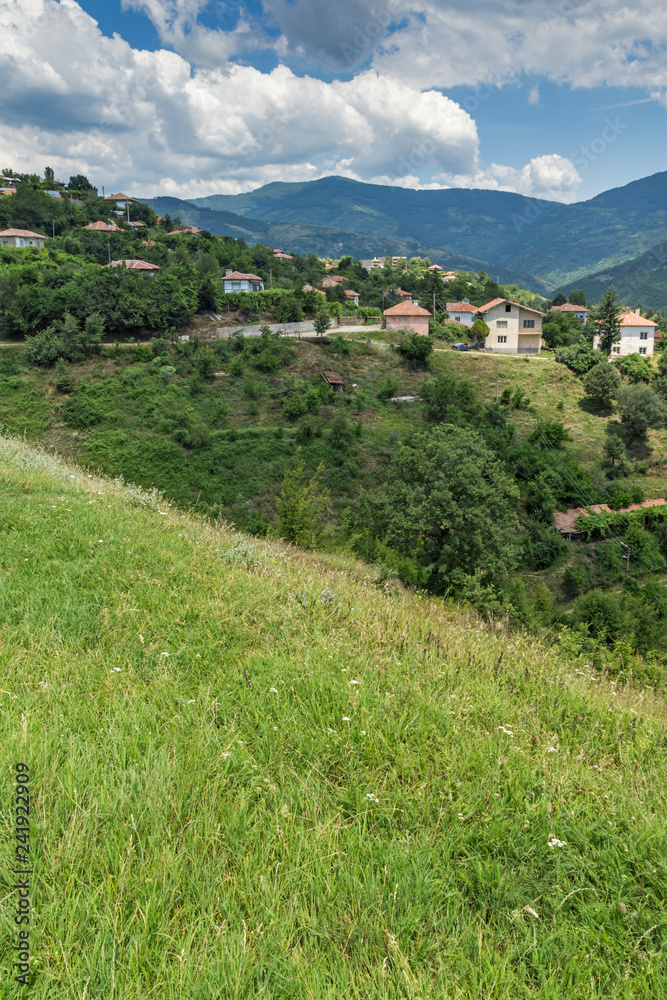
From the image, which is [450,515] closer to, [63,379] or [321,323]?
[63,379]

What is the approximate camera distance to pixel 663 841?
2.07 metres

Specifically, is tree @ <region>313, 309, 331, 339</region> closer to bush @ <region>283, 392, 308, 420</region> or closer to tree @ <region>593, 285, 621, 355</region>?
bush @ <region>283, 392, 308, 420</region>

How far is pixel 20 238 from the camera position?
168ft

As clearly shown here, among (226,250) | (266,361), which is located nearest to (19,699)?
(266,361)

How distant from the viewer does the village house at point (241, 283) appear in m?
50.4

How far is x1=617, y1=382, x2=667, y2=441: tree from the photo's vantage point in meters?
35.6

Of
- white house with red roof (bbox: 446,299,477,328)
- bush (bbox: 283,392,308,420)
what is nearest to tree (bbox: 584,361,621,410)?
bush (bbox: 283,392,308,420)

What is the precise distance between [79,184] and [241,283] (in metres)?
40.5

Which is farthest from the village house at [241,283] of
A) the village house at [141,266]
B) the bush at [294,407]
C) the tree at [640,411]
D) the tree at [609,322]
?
the tree at [640,411]

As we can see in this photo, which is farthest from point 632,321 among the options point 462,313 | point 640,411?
point 640,411

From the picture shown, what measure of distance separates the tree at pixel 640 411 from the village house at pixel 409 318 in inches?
763

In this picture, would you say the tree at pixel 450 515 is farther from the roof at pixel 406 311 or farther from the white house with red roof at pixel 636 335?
the white house with red roof at pixel 636 335

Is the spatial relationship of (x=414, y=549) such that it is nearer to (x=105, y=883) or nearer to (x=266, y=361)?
(x=105, y=883)

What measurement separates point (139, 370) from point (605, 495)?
3151cm
